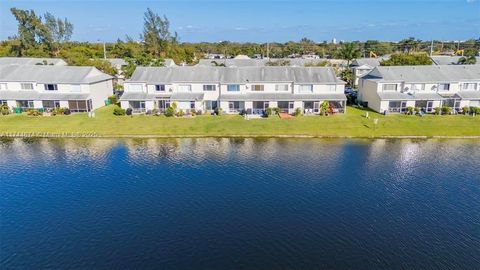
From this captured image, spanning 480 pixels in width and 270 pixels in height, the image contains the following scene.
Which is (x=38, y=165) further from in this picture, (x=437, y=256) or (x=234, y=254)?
(x=437, y=256)

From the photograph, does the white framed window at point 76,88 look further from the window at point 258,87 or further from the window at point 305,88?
the window at point 305,88

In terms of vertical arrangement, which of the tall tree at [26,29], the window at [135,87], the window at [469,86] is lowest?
the window at [469,86]

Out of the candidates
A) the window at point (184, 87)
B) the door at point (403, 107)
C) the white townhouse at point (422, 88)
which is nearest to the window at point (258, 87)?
the window at point (184, 87)

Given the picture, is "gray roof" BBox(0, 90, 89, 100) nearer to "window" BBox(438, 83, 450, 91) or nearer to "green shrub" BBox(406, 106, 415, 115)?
"green shrub" BBox(406, 106, 415, 115)

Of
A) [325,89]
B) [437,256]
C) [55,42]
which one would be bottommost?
[437,256]

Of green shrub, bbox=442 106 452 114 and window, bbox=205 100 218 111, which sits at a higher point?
window, bbox=205 100 218 111

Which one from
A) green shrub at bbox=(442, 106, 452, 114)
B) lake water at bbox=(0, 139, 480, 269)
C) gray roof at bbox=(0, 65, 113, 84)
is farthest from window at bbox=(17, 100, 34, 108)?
green shrub at bbox=(442, 106, 452, 114)

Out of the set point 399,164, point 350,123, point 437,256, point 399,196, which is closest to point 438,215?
point 399,196
